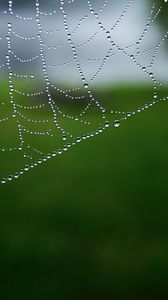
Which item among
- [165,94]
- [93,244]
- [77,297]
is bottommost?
[77,297]

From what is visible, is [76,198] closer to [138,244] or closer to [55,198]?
[55,198]

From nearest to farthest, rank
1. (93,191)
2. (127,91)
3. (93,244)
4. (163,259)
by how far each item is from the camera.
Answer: (163,259) < (93,244) < (93,191) < (127,91)

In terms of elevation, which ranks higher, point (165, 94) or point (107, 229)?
point (165, 94)

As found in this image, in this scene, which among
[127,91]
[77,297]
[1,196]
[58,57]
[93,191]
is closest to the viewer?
[58,57]

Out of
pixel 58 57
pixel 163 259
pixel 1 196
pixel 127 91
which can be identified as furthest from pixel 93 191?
pixel 127 91

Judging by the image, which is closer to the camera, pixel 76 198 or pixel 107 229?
pixel 107 229
